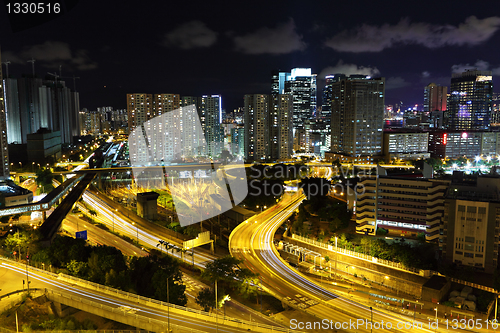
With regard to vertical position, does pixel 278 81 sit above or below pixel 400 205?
above

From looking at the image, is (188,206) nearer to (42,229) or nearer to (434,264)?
(42,229)

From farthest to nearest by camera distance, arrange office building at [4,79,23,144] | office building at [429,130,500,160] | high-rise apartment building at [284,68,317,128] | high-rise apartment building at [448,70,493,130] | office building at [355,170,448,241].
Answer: high-rise apartment building at [284,68,317,128] → high-rise apartment building at [448,70,493,130] → office building at [429,130,500,160] → office building at [4,79,23,144] → office building at [355,170,448,241]

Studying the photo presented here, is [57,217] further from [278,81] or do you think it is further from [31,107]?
[278,81]

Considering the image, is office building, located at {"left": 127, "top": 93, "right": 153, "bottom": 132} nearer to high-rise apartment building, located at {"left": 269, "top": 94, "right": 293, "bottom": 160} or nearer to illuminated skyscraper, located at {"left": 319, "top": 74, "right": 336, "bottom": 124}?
high-rise apartment building, located at {"left": 269, "top": 94, "right": 293, "bottom": 160}

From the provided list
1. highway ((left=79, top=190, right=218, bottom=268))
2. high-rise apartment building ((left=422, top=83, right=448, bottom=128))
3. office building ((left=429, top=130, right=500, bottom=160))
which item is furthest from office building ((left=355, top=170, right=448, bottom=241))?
high-rise apartment building ((left=422, top=83, right=448, bottom=128))

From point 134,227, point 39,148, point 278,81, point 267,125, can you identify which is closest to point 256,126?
point 267,125

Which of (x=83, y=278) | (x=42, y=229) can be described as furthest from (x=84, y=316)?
(x=42, y=229)
